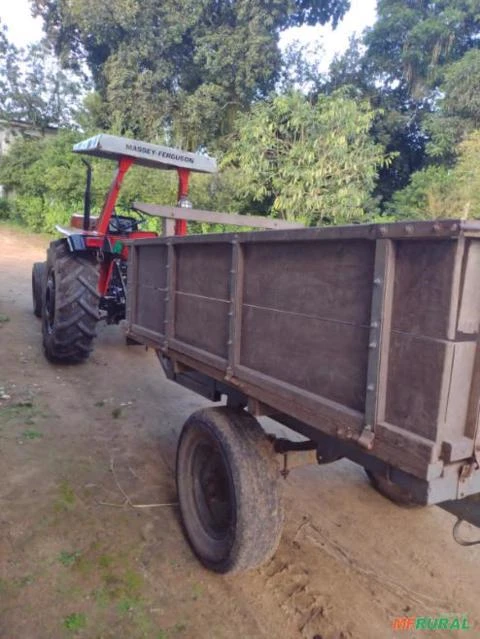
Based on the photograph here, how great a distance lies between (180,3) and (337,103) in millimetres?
8663

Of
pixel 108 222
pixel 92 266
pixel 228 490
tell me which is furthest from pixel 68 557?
pixel 108 222

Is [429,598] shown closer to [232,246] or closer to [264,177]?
[232,246]

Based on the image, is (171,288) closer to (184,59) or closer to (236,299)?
(236,299)

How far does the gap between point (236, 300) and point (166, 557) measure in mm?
1461

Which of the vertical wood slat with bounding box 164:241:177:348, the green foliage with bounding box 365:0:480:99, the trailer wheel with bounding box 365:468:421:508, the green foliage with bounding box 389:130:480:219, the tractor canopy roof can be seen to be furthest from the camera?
the green foliage with bounding box 365:0:480:99

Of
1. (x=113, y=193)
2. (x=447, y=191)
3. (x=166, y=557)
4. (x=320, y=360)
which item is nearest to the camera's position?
(x=320, y=360)

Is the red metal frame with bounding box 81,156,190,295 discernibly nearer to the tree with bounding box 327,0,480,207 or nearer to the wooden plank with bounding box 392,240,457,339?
the wooden plank with bounding box 392,240,457,339

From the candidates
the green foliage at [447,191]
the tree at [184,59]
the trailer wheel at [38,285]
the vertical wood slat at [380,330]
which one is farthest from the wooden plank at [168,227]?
the tree at [184,59]

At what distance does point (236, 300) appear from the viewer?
2.40m

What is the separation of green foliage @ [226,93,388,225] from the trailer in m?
12.1

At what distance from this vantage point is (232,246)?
243 centimetres

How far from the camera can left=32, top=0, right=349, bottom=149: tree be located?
61.8 ft

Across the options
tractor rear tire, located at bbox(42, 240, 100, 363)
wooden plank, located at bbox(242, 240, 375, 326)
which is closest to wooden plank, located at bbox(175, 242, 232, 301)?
wooden plank, located at bbox(242, 240, 375, 326)

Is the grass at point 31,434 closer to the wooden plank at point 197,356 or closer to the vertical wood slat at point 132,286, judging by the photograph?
the vertical wood slat at point 132,286
